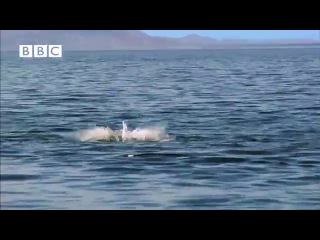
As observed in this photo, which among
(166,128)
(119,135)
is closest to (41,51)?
(119,135)

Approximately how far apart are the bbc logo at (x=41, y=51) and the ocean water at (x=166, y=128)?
5 centimetres

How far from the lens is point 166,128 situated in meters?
7.80

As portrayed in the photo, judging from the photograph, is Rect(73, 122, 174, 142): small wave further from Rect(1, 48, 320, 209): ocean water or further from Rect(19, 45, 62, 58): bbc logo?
Rect(19, 45, 62, 58): bbc logo

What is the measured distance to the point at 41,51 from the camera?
7.77m

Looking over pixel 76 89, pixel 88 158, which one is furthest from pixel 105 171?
pixel 76 89

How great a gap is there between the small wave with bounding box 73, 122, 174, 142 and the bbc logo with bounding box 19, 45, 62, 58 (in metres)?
0.59

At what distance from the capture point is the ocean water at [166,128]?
7.57 meters

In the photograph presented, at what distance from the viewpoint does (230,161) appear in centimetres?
782

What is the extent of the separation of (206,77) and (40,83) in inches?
48.2

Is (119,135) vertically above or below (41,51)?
below

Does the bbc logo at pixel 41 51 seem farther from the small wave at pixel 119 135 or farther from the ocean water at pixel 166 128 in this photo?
the small wave at pixel 119 135

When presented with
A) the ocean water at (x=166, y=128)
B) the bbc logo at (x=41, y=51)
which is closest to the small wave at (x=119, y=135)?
the ocean water at (x=166, y=128)

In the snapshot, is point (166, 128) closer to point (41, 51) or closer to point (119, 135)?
point (119, 135)

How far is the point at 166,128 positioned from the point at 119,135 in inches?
13.4
